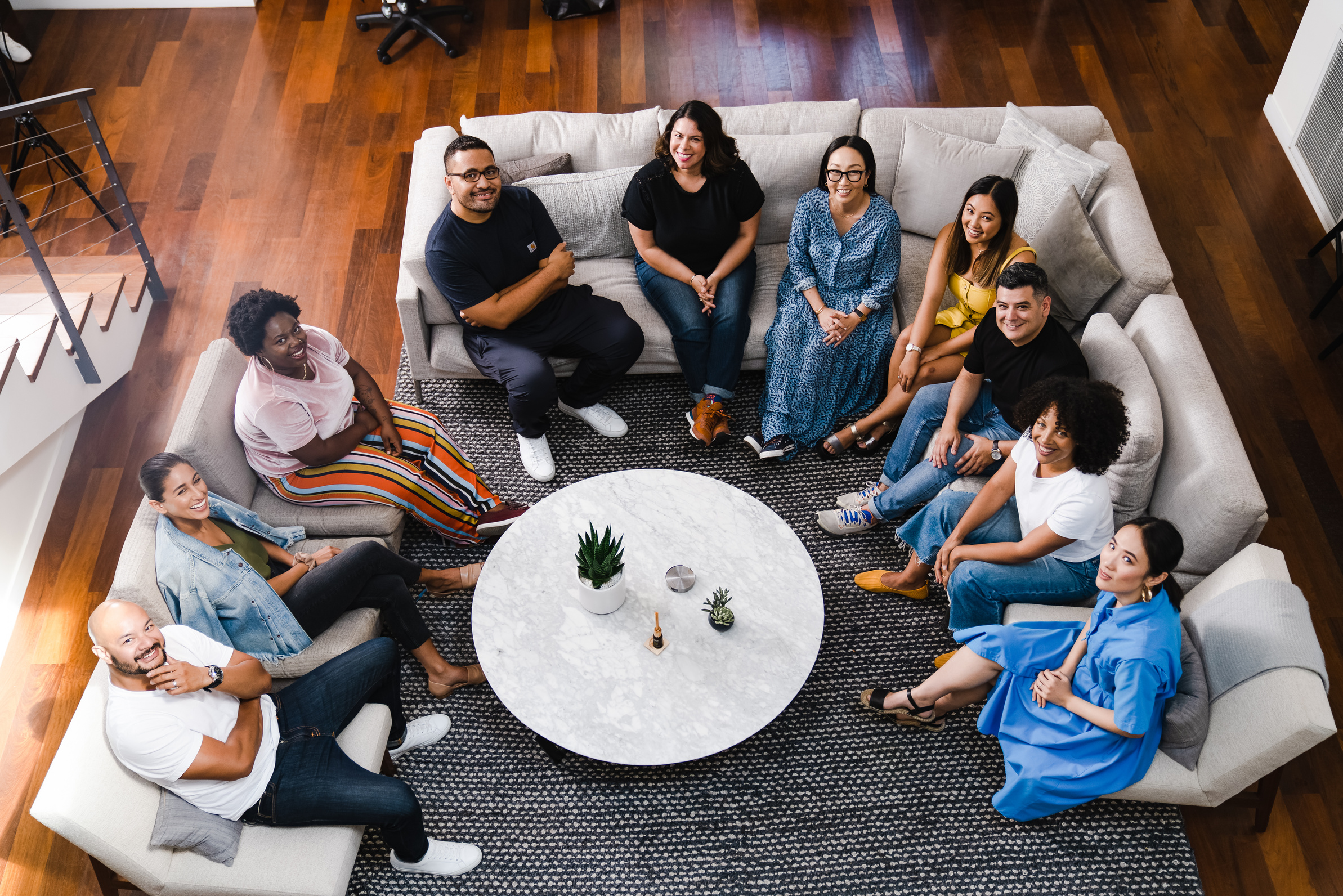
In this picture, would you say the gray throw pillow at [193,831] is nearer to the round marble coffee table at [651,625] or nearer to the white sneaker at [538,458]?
the round marble coffee table at [651,625]

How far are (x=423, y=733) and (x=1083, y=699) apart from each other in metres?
1.88

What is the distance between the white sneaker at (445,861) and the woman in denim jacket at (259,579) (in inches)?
19.2

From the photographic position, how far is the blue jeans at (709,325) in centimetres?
362

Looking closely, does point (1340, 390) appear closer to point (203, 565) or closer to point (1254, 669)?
point (1254, 669)

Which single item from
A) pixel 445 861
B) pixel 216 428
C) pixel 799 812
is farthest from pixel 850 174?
pixel 445 861

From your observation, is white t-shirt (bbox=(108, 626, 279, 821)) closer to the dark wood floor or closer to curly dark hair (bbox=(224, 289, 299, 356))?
curly dark hair (bbox=(224, 289, 299, 356))

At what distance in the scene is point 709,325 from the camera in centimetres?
366

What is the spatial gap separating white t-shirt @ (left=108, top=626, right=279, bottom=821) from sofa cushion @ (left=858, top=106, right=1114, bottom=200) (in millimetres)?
2856

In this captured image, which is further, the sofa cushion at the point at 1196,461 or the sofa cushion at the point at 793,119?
the sofa cushion at the point at 793,119

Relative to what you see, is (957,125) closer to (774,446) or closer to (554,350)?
(774,446)

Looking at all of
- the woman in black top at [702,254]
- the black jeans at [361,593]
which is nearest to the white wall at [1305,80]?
the woman in black top at [702,254]

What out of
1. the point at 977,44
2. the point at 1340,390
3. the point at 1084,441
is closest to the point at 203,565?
the point at 1084,441

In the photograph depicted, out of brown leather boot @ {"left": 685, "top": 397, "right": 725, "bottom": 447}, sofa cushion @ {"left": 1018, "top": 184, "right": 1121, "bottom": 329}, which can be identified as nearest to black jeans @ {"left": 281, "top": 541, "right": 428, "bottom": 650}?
brown leather boot @ {"left": 685, "top": 397, "right": 725, "bottom": 447}

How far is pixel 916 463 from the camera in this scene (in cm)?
340
